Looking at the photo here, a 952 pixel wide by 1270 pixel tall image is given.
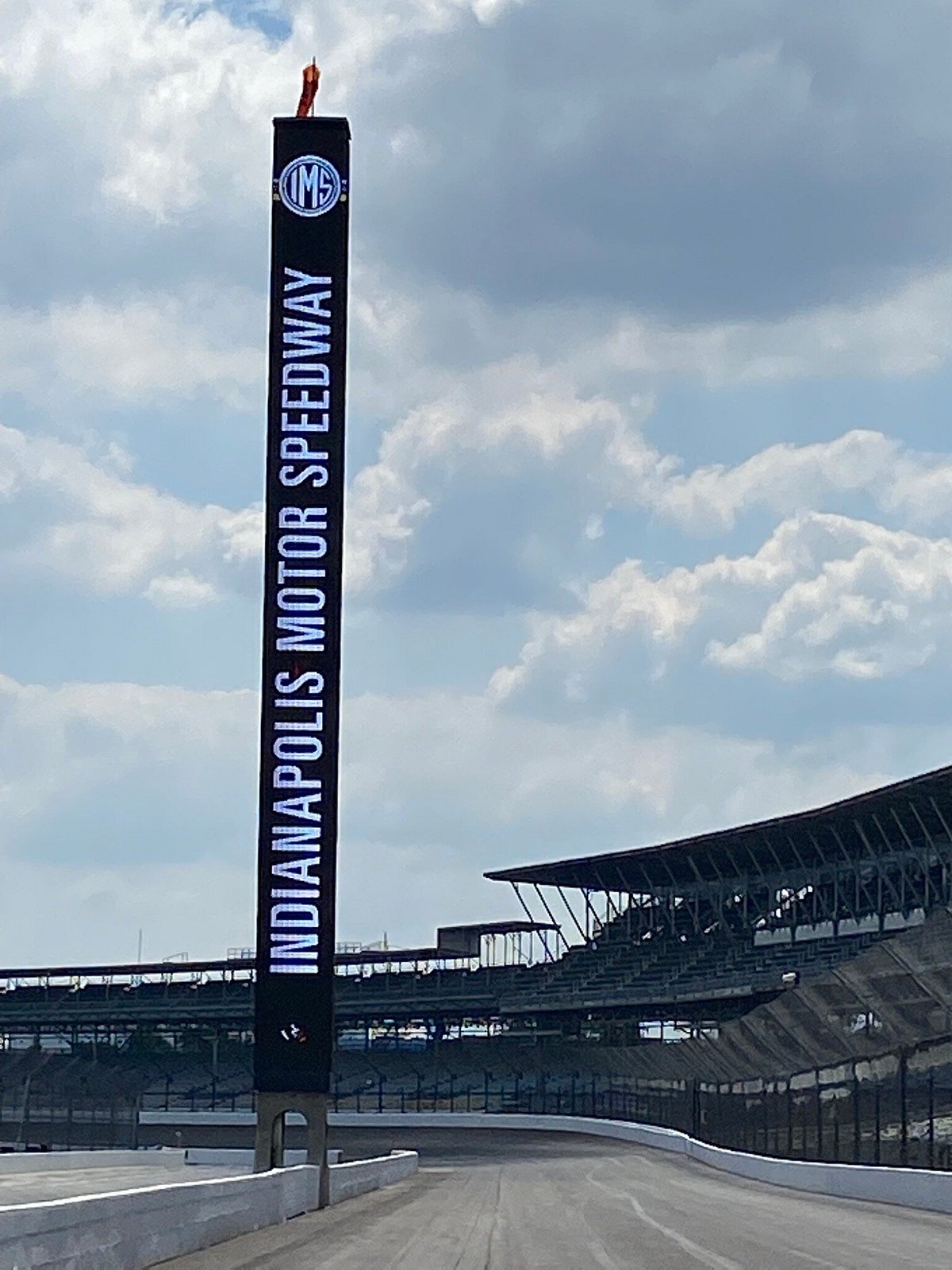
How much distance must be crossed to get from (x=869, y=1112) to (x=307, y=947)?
11.8 meters

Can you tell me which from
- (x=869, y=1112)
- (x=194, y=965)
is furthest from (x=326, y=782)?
(x=194, y=965)

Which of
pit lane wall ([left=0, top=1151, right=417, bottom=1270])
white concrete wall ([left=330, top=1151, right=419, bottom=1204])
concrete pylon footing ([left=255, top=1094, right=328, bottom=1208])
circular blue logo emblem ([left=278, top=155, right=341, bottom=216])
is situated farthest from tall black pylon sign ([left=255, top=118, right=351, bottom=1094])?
pit lane wall ([left=0, top=1151, right=417, bottom=1270])

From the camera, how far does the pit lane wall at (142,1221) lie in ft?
47.2

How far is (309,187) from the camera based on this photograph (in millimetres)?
41500

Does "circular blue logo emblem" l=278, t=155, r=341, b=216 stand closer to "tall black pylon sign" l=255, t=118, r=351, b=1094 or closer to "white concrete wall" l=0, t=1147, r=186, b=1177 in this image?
"tall black pylon sign" l=255, t=118, r=351, b=1094

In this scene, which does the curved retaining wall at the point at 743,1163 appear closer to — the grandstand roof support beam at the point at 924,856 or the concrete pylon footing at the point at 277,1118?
the concrete pylon footing at the point at 277,1118

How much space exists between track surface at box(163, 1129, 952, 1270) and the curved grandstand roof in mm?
27659

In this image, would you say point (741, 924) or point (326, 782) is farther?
point (741, 924)

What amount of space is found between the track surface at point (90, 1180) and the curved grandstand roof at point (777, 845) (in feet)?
88.1

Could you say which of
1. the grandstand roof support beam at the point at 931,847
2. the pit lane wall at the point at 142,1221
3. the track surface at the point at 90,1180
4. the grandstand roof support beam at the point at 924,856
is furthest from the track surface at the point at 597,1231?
the grandstand roof support beam at the point at 924,856

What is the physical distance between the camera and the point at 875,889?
263 feet

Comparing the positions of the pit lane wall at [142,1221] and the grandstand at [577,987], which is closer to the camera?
the pit lane wall at [142,1221]

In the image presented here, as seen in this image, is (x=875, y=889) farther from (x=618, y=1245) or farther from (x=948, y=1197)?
(x=618, y=1245)

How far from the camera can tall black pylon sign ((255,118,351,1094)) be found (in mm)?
39219
